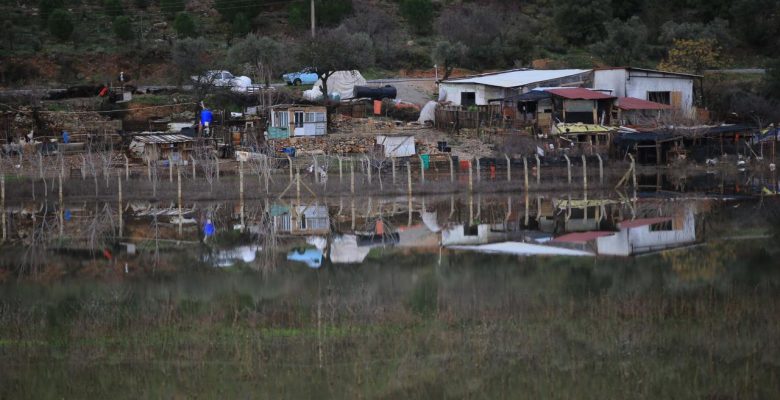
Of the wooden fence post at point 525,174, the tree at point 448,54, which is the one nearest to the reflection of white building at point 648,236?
the wooden fence post at point 525,174

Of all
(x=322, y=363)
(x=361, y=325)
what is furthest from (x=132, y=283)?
(x=322, y=363)

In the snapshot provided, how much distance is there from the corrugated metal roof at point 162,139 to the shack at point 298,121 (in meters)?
3.87

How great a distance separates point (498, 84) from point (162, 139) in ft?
51.0

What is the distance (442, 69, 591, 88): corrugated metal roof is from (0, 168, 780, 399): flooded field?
1757 cm

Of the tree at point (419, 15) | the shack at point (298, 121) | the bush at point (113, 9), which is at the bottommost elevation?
the shack at point (298, 121)

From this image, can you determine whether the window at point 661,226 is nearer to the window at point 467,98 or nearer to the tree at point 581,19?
the window at point 467,98

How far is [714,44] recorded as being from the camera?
56.3 meters

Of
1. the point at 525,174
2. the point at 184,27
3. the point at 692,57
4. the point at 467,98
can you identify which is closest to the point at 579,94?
the point at 467,98

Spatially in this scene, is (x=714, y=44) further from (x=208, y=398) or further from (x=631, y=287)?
(x=208, y=398)

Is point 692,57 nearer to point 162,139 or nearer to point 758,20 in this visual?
point 758,20

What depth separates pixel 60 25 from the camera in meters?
65.2

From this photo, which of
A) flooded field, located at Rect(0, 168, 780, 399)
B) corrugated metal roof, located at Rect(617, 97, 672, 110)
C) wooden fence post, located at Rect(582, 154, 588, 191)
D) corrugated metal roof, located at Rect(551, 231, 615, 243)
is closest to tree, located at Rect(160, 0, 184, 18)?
corrugated metal roof, located at Rect(617, 97, 672, 110)

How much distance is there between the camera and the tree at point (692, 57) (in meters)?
53.8

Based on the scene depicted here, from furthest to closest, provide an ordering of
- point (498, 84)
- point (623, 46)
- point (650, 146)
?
point (623, 46)
point (498, 84)
point (650, 146)
